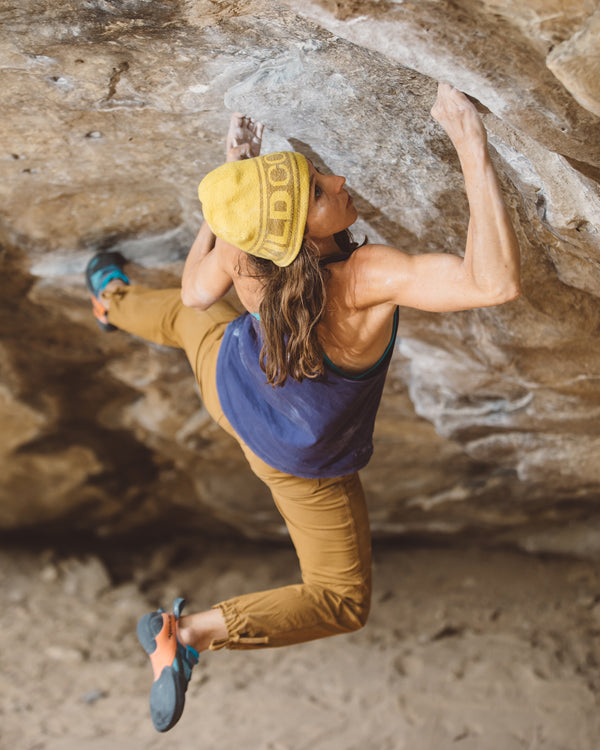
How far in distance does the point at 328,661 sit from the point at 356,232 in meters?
2.09

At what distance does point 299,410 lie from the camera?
6.97ft

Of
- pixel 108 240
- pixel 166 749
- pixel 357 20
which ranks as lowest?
pixel 166 749

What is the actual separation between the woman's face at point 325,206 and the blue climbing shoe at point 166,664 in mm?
1200

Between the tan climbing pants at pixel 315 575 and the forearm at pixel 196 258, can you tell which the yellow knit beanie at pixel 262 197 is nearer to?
the forearm at pixel 196 258

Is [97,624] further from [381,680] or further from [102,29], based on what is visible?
[102,29]

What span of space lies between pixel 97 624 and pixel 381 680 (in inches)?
57.6

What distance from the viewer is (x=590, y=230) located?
1.93m

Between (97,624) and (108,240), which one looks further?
(97,624)

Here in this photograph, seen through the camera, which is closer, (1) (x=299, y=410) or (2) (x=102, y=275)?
(1) (x=299, y=410)

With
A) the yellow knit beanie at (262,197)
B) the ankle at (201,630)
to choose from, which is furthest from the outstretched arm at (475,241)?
the ankle at (201,630)

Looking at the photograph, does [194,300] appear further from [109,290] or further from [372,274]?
[372,274]

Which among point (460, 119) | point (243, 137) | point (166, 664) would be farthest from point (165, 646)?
point (460, 119)

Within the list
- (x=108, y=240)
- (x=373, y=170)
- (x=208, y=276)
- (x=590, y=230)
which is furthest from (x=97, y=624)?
(x=590, y=230)

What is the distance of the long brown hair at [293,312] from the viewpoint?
6.00 feet
